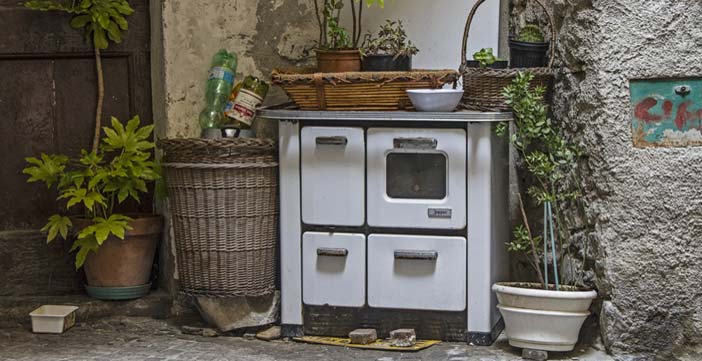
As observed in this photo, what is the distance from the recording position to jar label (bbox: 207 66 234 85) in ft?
13.7

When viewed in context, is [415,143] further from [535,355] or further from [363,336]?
[535,355]

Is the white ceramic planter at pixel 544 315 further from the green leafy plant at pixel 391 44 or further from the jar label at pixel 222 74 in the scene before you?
the jar label at pixel 222 74

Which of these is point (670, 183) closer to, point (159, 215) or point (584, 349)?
point (584, 349)

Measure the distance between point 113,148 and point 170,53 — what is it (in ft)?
1.46

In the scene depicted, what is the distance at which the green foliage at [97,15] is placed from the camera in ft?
14.3

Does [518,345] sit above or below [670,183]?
below

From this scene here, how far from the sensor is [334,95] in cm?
387

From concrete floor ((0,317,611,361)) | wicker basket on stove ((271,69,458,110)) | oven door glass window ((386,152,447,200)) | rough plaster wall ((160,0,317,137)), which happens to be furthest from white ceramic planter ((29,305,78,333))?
oven door glass window ((386,152,447,200))

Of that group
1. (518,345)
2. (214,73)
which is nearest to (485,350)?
(518,345)

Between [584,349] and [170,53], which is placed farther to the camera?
[170,53]

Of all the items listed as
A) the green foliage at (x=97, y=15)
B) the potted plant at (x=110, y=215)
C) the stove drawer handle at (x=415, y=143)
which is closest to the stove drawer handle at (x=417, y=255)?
the stove drawer handle at (x=415, y=143)

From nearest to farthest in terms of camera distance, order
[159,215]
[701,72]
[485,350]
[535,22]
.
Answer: [701,72]
[485,350]
[535,22]
[159,215]

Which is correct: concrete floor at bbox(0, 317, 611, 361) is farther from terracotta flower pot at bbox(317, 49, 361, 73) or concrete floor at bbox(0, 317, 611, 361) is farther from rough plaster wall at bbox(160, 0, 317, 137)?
terracotta flower pot at bbox(317, 49, 361, 73)

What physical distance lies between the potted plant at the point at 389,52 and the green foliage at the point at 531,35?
41 centimetres
